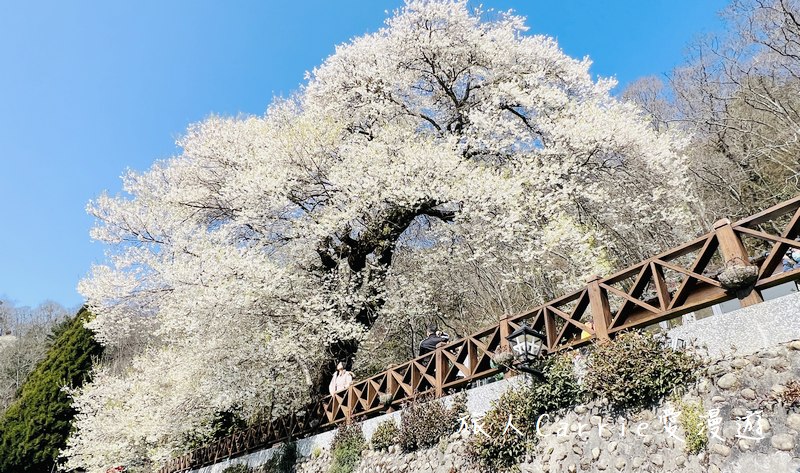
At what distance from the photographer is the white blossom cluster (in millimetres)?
11414

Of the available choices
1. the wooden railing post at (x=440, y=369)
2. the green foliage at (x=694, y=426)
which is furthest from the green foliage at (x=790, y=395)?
the wooden railing post at (x=440, y=369)

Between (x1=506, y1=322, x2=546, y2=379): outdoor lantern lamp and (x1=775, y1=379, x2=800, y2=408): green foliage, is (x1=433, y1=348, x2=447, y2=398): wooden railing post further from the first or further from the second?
(x1=775, y1=379, x2=800, y2=408): green foliage

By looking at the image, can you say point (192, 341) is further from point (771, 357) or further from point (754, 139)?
point (754, 139)

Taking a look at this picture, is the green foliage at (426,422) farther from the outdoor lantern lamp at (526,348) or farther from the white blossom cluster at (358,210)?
the white blossom cluster at (358,210)

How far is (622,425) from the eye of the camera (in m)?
5.15

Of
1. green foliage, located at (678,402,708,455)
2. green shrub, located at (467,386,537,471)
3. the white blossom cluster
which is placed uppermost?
the white blossom cluster

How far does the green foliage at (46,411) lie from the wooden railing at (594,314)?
17.9 metres

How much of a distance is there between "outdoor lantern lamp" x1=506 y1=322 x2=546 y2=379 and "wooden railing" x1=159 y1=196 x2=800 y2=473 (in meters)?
0.38

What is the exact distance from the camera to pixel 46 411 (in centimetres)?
2442

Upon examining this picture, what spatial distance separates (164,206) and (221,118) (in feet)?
10.6

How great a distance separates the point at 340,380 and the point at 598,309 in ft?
22.3

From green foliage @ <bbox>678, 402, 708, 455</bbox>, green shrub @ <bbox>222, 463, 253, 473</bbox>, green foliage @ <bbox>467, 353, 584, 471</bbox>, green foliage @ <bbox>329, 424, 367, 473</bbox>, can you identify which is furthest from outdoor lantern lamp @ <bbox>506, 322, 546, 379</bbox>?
green shrub @ <bbox>222, 463, 253, 473</bbox>

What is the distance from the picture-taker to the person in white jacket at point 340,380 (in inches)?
432

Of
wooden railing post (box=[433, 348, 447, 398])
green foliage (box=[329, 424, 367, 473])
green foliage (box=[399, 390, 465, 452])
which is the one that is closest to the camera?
green foliage (box=[399, 390, 465, 452])
